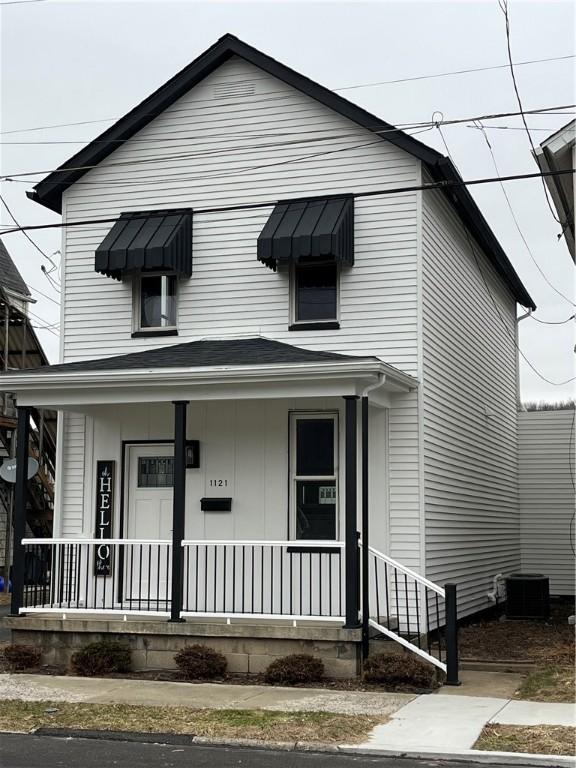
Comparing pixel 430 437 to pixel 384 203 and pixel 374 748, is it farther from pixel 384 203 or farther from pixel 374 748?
pixel 374 748

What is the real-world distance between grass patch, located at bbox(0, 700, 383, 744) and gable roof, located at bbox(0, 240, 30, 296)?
1830cm

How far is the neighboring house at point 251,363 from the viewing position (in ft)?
43.0

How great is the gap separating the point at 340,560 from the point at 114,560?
3705 millimetres

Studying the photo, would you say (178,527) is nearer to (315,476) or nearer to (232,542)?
(232,542)

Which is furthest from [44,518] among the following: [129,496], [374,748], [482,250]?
[374,748]

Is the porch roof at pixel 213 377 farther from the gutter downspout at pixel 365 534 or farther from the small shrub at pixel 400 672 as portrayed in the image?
the small shrub at pixel 400 672

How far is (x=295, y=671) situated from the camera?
11367mm

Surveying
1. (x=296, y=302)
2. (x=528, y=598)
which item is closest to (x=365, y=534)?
(x=296, y=302)

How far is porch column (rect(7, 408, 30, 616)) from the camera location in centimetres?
1306

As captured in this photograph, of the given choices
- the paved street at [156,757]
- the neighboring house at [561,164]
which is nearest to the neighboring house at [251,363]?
the neighboring house at [561,164]

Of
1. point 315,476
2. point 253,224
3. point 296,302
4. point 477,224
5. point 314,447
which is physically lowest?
point 315,476

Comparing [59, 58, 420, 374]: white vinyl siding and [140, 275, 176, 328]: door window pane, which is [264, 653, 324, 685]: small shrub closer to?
[59, 58, 420, 374]: white vinyl siding

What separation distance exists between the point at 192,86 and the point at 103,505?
656 centimetres

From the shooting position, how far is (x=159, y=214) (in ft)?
50.7
